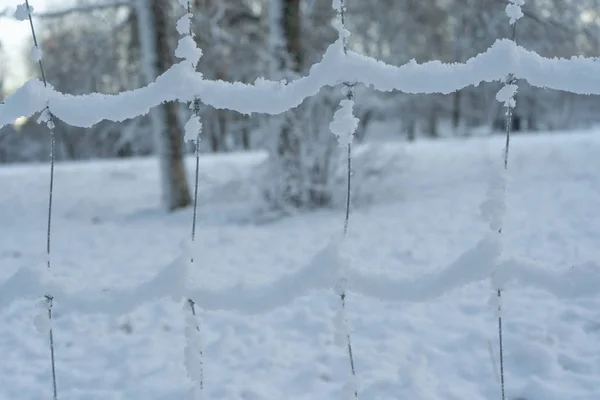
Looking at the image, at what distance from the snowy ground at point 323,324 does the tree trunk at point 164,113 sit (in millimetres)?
910

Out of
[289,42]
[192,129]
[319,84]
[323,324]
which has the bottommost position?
[323,324]

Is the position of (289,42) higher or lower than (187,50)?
higher

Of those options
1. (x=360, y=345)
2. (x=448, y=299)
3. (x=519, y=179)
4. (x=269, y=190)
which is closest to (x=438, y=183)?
(x=519, y=179)

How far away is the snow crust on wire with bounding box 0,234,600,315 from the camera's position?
4.06 ft

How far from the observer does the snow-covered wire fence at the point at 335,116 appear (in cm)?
119

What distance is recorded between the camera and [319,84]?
1230mm

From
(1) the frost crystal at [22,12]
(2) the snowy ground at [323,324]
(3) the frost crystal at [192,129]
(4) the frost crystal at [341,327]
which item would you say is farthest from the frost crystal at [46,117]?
(4) the frost crystal at [341,327]

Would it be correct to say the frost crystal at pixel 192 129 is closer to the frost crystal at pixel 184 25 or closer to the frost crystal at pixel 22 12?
the frost crystal at pixel 184 25

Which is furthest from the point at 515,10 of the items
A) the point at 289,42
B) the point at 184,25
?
the point at 289,42

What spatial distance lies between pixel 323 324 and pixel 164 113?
3757mm

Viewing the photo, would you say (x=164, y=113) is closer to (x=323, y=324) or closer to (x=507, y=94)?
(x=323, y=324)

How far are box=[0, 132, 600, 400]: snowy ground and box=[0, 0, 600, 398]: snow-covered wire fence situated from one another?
13cm

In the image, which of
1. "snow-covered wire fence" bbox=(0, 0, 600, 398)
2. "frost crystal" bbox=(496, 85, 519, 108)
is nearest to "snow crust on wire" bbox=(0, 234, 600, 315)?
"snow-covered wire fence" bbox=(0, 0, 600, 398)

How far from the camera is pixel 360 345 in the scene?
6.75ft
